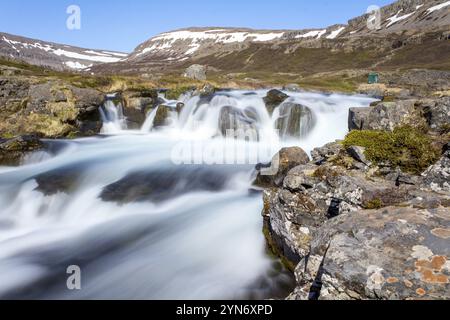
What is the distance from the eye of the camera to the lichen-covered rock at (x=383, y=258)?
425 cm

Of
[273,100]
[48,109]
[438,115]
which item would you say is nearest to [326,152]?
[438,115]

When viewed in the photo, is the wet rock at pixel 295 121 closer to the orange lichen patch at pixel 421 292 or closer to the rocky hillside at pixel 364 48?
the orange lichen patch at pixel 421 292

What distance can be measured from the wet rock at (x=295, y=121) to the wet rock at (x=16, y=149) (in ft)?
55.0

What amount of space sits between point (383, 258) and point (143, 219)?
419 inches

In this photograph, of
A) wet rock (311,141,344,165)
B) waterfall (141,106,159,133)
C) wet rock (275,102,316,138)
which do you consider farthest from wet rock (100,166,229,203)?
waterfall (141,106,159,133)

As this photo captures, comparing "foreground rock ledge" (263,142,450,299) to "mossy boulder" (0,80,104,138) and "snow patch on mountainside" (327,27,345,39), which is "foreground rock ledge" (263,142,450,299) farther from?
"snow patch on mountainside" (327,27,345,39)

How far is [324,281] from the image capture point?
4645 millimetres

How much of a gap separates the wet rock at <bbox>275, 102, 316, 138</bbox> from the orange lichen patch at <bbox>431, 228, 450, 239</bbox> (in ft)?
69.0

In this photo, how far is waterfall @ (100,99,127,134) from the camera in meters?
31.1

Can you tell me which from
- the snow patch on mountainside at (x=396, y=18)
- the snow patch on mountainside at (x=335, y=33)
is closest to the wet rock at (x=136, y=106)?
the snow patch on mountainside at (x=396, y=18)
